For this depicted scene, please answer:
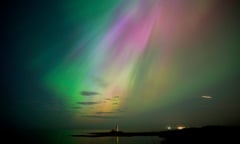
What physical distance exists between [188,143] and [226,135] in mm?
5723

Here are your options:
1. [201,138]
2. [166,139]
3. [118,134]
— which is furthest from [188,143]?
[118,134]

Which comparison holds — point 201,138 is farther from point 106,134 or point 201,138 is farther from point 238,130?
point 106,134

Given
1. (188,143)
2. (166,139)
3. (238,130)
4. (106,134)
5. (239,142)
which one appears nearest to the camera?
(239,142)

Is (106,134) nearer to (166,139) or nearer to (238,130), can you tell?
(166,139)

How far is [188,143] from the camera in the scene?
128 ft

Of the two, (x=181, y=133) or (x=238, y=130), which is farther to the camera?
(x=181, y=133)

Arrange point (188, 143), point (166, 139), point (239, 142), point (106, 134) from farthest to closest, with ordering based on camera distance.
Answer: point (106, 134), point (166, 139), point (188, 143), point (239, 142)

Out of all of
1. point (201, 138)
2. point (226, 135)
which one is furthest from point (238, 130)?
point (201, 138)

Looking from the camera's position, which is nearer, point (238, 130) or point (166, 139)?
point (238, 130)

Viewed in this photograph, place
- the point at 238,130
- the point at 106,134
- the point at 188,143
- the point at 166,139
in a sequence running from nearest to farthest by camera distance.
Answer: the point at 238,130 < the point at 188,143 < the point at 166,139 < the point at 106,134

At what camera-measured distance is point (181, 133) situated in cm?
4141

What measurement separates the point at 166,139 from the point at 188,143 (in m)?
4.99

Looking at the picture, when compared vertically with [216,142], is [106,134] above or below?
above

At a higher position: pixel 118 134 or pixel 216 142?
pixel 118 134
